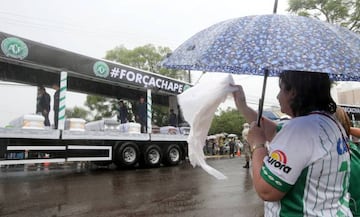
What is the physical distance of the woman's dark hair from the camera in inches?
61.0

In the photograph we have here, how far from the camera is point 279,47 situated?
1579 mm

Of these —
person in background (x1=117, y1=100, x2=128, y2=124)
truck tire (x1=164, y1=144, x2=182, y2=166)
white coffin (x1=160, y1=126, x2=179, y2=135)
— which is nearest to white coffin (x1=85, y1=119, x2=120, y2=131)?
person in background (x1=117, y1=100, x2=128, y2=124)

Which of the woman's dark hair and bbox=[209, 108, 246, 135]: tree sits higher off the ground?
bbox=[209, 108, 246, 135]: tree

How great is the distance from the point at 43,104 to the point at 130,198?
5.47 meters

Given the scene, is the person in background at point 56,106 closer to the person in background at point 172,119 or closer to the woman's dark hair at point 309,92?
the person in background at point 172,119

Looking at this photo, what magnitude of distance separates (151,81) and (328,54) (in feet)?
35.8

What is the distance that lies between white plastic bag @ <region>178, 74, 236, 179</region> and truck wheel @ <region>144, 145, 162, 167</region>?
32.4ft

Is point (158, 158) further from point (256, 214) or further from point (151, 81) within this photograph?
point (256, 214)

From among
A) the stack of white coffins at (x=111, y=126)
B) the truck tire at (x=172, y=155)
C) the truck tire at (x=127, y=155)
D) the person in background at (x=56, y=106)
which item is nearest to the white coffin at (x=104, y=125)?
the stack of white coffins at (x=111, y=126)

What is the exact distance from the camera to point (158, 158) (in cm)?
1216

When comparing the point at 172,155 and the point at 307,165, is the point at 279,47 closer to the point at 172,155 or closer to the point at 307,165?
the point at 307,165

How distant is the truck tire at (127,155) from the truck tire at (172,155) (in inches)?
57.4

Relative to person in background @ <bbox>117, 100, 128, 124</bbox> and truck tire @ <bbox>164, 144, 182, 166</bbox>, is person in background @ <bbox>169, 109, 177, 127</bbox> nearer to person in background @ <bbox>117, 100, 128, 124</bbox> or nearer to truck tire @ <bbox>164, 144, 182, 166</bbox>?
truck tire @ <bbox>164, 144, 182, 166</bbox>

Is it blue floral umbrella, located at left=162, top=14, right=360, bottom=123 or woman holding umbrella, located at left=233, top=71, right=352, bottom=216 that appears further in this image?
blue floral umbrella, located at left=162, top=14, right=360, bottom=123
